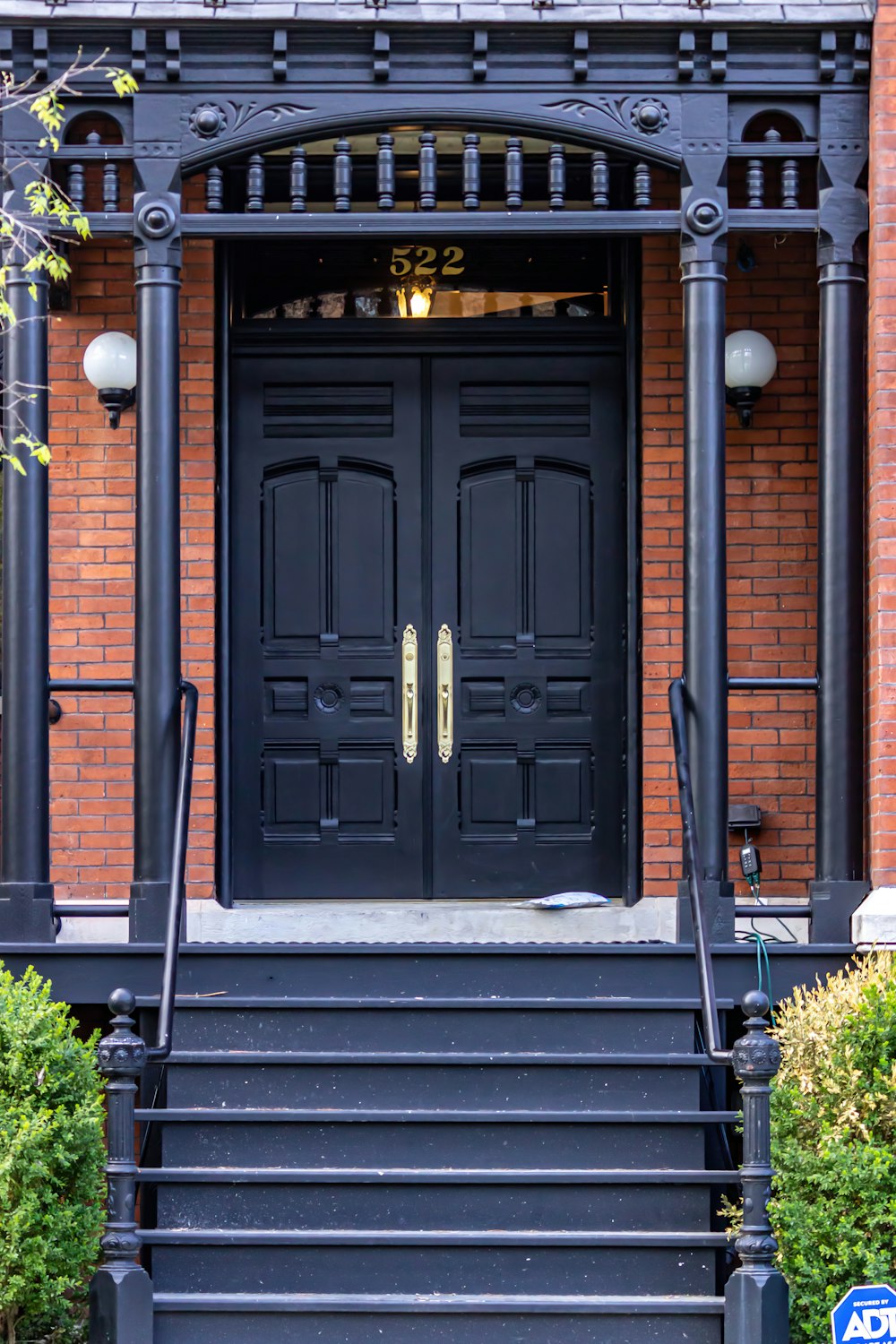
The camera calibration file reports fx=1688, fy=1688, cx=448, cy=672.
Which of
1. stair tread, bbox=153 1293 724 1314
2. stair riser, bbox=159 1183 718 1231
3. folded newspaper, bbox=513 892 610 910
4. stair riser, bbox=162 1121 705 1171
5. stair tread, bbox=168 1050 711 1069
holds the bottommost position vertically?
stair tread, bbox=153 1293 724 1314

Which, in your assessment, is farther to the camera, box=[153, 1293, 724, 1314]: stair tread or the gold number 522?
the gold number 522

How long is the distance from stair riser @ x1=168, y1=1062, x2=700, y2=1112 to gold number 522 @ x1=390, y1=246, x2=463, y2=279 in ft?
13.2

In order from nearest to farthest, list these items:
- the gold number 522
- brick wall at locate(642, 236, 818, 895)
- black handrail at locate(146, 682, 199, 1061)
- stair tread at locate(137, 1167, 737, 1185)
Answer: stair tread at locate(137, 1167, 737, 1185) < black handrail at locate(146, 682, 199, 1061) < brick wall at locate(642, 236, 818, 895) < the gold number 522

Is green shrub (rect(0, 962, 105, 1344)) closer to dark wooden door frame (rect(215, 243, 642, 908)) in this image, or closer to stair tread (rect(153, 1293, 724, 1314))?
stair tread (rect(153, 1293, 724, 1314))

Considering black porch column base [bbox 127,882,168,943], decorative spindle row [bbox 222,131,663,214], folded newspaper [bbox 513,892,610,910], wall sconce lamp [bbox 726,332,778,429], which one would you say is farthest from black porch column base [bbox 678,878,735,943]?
decorative spindle row [bbox 222,131,663,214]

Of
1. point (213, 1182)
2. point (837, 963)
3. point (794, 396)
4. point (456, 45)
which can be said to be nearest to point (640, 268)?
point (794, 396)

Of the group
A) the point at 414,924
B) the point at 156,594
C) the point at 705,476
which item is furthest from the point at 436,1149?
the point at 705,476

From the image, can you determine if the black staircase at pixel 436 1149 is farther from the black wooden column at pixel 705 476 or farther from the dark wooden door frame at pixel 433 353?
the dark wooden door frame at pixel 433 353

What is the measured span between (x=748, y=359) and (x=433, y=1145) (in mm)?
3869

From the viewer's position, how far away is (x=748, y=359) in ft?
25.1

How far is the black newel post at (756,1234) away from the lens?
506cm

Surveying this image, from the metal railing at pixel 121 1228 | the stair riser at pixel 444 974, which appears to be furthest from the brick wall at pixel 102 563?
the metal railing at pixel 121 1228

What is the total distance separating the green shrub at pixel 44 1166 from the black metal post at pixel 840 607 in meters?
2.84

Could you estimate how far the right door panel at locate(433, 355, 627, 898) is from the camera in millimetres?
7992
